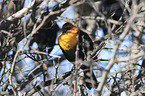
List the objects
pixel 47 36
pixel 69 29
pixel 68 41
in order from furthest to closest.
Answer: pixel 47 36 < pixel 69 29 < pixel 68 41

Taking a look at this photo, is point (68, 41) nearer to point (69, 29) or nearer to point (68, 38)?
point (68, 38)

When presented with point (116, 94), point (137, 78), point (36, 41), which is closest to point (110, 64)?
point (116, 94)

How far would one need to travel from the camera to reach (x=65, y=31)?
3826 mm

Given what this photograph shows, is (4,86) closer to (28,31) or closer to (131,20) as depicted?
(28,31)

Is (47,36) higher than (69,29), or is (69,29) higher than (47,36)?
(69,29)

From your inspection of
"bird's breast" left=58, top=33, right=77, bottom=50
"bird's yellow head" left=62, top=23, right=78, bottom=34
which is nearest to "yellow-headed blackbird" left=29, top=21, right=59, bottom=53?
"bird's yellow head" left=62, top=23, right=78, bottom=34

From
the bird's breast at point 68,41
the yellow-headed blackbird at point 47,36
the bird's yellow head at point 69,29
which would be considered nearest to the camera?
the bird's breast at point 68,41

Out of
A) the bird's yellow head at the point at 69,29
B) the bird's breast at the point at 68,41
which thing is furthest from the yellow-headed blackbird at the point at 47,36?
the bird's breast at the point at 68,41

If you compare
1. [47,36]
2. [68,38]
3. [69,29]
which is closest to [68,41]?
[68,38]

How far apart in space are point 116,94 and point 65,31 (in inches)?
65.4

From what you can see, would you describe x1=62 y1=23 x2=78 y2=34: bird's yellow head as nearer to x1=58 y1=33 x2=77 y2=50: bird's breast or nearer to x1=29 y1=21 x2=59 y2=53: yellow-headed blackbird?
x1=58 y1=33 x2=77 y2=50: bird's breast

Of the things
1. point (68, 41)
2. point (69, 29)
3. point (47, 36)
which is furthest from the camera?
point (47, 36)

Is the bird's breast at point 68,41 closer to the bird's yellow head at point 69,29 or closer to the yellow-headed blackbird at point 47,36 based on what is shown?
the bird's yellow head at point 69,29

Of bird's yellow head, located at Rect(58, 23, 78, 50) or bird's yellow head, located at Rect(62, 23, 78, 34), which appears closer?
bird's yellow head, located at Rect(58, 23, 78, 50)
